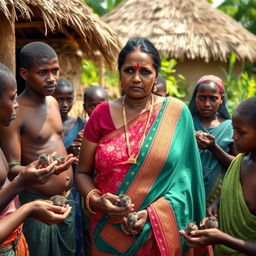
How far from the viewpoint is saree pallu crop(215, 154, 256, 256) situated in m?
2.77

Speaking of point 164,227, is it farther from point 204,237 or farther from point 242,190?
point 242,190

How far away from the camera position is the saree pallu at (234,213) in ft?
9.09

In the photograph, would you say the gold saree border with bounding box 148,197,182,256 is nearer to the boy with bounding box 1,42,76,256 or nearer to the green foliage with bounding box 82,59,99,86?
the boy with bounding box 1,42,76,256

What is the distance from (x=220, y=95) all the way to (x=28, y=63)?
1.61m

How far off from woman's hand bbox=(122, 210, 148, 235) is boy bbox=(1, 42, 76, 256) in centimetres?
80

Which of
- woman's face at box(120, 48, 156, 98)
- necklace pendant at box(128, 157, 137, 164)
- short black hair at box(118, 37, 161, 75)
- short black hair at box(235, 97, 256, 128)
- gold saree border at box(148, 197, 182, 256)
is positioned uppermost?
short black hair at box(118, 37, 161, 75)

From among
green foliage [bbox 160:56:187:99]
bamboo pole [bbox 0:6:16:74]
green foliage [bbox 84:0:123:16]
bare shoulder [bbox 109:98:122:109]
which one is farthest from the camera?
green foliage [bbox 84:0:123:16]

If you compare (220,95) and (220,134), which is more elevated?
(220,95)

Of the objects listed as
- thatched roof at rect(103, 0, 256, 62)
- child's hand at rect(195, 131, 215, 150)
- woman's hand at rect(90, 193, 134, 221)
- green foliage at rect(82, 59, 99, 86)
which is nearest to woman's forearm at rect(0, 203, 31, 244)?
woman's hand at rect(90, 193, 134, 221)

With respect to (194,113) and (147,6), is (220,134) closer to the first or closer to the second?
(194,113)

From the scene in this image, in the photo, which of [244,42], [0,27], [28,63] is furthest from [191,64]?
[28,63]

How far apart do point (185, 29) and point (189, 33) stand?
0.17 meters

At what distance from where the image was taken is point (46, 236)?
3.44 metres

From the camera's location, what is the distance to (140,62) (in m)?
2.78
